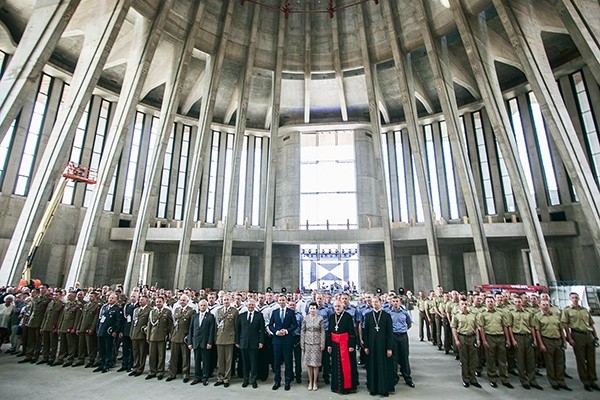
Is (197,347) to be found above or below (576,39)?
below

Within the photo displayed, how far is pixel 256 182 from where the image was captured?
2983 centimetres

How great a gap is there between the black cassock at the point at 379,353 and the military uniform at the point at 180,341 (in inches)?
147

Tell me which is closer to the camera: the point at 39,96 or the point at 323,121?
the point at 39,96

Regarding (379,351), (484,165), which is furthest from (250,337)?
(484,165)

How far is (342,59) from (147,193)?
15.9 meters

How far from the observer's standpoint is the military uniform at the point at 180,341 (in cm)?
690

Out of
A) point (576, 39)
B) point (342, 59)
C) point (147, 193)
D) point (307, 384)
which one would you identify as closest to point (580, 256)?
point (576, 39)

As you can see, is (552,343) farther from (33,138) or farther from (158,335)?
(33,138)

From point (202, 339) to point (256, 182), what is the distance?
23.5m

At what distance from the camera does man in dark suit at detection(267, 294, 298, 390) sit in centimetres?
651

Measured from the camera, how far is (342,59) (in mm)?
23578

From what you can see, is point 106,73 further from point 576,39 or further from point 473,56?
point 576,39

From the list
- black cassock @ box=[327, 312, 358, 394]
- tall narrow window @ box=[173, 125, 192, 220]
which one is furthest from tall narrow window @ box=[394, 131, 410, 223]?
black cassock @ box=[327, 312, 358, 394]

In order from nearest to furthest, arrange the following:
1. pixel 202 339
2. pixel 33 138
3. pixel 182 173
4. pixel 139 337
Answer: pixel 202 339 < pixel 139 337 < pixel 33 138 < pixel 182 173
